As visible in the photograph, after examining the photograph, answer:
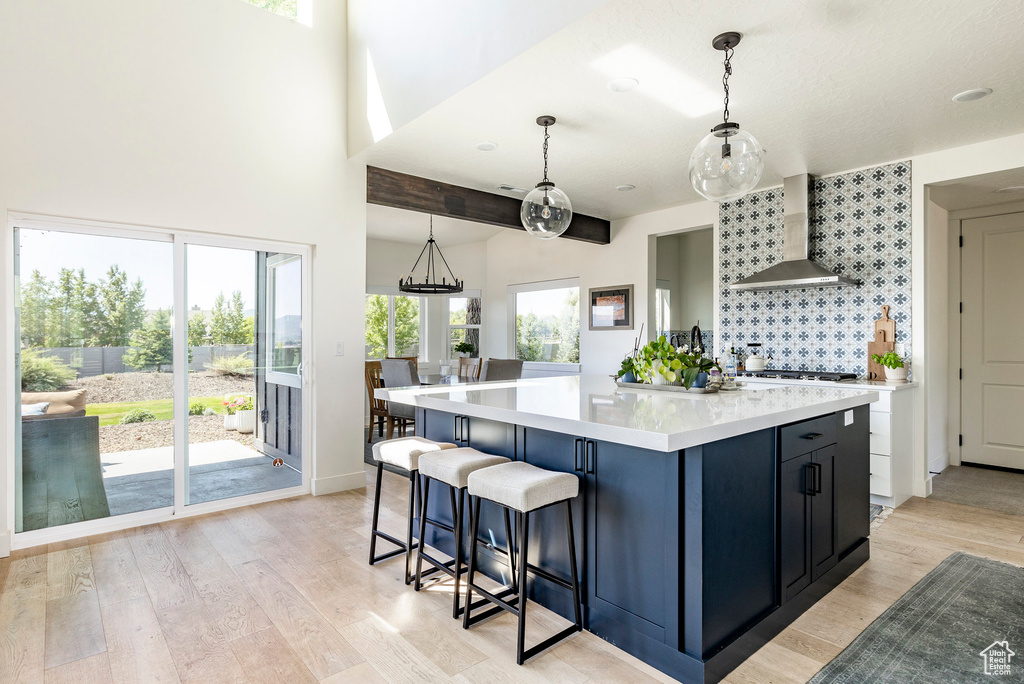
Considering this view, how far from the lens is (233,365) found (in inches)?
151

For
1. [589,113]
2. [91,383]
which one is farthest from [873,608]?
[91,383]

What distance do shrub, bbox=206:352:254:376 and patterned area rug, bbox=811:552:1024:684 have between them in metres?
3.70

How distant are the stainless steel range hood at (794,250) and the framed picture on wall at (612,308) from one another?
1.74 meters

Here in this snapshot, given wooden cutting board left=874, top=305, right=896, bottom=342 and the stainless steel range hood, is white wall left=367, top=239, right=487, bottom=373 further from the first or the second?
wooden cutting board left=874, top=305, right=896, bottom=342

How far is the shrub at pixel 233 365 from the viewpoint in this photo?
3745 mm

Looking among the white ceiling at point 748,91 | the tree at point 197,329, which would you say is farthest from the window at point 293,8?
the tree at point 197,329

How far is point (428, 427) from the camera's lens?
3.09m

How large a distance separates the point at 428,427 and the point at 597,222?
3.97m

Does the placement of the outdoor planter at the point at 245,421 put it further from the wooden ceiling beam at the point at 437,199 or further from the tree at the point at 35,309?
the wooden ceiling beam at the point at 437,199

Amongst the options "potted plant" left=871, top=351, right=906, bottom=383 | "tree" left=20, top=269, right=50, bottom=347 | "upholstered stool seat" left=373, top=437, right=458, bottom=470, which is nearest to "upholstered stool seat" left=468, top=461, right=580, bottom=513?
"upholstered stool seat" left=373, top=437, right=458, bottom=470

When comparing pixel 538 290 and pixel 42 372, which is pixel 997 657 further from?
pixel 538 290

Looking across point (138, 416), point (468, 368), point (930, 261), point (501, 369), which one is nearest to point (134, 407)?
point (138, 416)

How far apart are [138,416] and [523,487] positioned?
283 centimetres

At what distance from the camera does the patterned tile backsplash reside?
4.16 m
